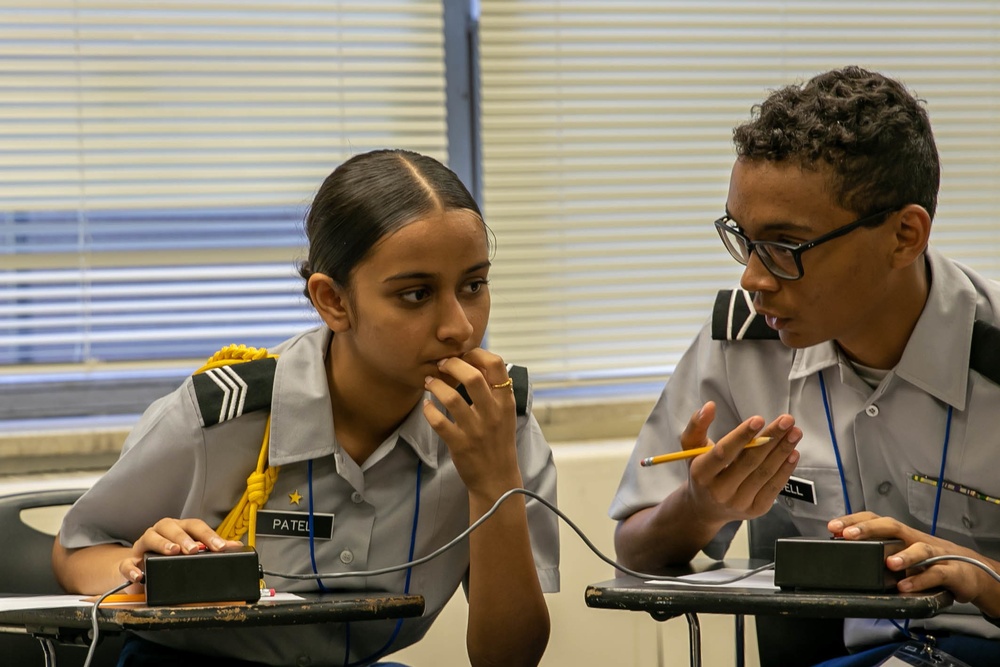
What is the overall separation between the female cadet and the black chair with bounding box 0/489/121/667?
0.14 metres

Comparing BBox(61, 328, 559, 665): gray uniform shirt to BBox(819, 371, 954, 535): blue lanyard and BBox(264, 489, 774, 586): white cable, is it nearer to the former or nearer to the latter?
BBox(264, 489, 774, 586): white cable

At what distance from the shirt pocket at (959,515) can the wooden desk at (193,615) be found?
93 cm

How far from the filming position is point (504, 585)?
172cm

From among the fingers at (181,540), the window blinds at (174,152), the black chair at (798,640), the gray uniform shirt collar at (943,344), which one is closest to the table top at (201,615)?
the fingers at (181,540)

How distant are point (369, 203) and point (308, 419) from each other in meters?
0.35

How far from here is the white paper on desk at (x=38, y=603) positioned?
1.32 meters

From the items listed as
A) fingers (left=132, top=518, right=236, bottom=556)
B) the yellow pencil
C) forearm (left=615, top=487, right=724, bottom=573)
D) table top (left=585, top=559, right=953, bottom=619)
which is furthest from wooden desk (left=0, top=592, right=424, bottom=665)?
forearm (left=615, top=487, right=724, bottom=573)

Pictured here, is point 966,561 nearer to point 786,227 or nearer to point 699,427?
point 699,427

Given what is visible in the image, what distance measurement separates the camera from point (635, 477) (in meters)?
2.01

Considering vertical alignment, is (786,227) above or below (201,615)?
above

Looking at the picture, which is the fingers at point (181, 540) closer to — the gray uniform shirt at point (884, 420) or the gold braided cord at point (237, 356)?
the gold braided cord at point (237, 356)

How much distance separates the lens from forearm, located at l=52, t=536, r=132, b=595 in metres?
1.66

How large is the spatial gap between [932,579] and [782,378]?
0.64 m

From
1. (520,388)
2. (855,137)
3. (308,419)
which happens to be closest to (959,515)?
(855,137)
